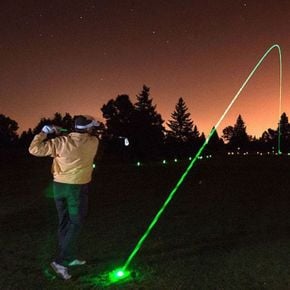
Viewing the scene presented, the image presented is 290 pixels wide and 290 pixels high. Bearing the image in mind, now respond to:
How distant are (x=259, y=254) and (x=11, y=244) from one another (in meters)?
4.13

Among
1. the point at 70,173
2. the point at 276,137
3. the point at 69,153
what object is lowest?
the point at 70,173

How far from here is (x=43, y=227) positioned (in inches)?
378

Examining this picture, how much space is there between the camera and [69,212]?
6.30 metres

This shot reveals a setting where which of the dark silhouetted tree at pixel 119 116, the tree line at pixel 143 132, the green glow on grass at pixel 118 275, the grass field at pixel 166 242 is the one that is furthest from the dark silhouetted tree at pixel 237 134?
the green glow on grass at pixel 118 275

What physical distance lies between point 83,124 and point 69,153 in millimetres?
445

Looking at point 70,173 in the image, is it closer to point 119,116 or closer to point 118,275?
point 118,275

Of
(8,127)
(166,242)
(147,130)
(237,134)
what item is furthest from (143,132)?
(237,134)

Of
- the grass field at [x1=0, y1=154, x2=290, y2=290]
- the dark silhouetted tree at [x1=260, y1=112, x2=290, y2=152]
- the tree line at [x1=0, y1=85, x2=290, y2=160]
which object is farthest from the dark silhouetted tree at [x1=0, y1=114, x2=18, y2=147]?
the grass field at [x1=0, y1=154, x2=290, y2=290]

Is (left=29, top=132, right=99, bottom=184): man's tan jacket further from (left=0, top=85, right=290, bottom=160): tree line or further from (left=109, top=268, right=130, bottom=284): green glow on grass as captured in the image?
(left=0, top=85, right=290, bottom=160): tree line

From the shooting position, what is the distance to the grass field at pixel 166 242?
605 cm

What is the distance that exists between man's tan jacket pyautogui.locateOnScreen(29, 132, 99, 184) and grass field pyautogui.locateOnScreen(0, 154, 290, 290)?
1.30 metres

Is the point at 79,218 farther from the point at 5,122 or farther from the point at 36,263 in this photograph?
the point at 5,122

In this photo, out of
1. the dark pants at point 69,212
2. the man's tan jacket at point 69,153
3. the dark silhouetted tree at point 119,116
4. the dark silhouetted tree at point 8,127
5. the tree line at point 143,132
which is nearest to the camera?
the man's tan jacket at point 69,153

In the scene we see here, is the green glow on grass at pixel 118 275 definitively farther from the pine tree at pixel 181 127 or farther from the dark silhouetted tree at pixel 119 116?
the pine tree at pixel 181 127
